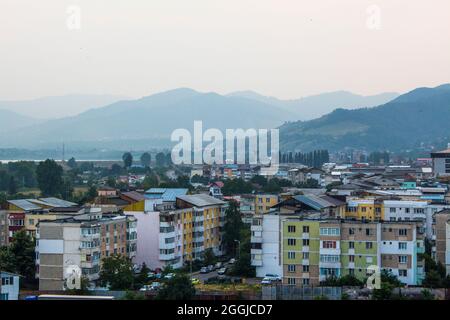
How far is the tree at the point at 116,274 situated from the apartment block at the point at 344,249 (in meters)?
1.29

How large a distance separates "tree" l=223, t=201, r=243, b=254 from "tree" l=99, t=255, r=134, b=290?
8.76ft

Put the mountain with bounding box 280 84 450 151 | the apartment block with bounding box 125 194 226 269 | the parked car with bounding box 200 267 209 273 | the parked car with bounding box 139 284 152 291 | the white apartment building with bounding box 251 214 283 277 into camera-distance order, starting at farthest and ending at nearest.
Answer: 1. the mountain with bounding box 280 84 450 151
2. the apartment block with bounding box 125 194 226 269
3. the parked car with bounding box 200 267 209 273
4. the white apartment building with bounding box 251 214 283 277
5. the parked car with bounding box 139 284 152 291

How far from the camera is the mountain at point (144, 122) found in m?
69.5

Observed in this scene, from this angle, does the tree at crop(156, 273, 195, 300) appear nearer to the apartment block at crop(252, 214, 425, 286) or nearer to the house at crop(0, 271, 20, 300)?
the house at crop(0, 271, 20, 300)

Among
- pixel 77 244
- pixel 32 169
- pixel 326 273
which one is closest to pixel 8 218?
pixel 77 244

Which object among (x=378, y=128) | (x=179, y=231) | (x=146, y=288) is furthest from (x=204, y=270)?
(x=378, y=128)

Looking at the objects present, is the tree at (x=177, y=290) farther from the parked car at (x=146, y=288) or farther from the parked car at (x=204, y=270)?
the parked car at (x=204, y=270)

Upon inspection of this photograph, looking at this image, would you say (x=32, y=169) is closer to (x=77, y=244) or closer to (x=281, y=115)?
(x=77, y=244)

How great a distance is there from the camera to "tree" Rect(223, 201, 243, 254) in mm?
9581

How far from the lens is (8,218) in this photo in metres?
9.09

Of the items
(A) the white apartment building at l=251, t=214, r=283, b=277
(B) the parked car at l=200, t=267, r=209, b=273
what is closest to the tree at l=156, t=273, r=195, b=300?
(A) the white apartment building at l=251, t=214, r=283, b=277

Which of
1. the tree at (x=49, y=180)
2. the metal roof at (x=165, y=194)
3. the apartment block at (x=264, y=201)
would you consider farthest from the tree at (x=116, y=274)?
the tree at (x=49, y=180)

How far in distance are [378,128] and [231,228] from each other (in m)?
43.1
